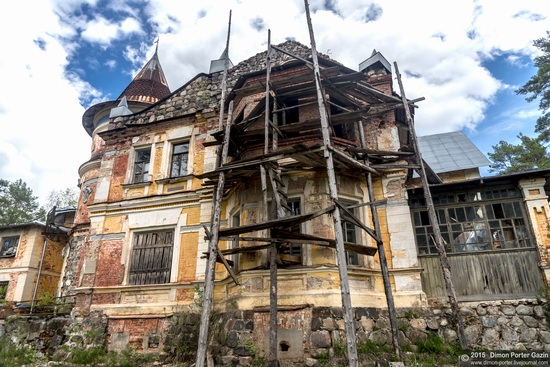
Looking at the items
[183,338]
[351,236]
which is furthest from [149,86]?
[351,236]

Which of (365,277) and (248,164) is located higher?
(248,164)

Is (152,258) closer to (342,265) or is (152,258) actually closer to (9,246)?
(342,265)

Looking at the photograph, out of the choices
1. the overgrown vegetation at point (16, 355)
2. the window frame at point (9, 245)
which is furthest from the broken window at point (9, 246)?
the overgrown vegetation at point (16, 355)

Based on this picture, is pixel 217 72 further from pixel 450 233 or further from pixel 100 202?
pixel 450 233

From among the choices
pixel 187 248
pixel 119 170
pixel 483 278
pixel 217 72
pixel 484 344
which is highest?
pixel 217 72

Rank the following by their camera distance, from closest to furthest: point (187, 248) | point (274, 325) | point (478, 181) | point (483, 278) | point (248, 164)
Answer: point (274, 325)
point (248, 164)
point (483, 278)
point (478, 181)
point (187, 248)

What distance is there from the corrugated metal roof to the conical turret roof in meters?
15.3

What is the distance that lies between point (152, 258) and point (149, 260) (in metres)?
0.12

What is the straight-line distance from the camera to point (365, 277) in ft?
31.2

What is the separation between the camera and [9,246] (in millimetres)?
22047

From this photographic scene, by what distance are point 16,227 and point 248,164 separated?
20.3 metres

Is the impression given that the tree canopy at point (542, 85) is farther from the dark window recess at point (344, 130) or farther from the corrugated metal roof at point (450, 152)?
the dark window recess at point (344, 130)

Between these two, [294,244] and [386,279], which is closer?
[386,279]

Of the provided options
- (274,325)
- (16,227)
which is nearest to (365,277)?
(274,325)
